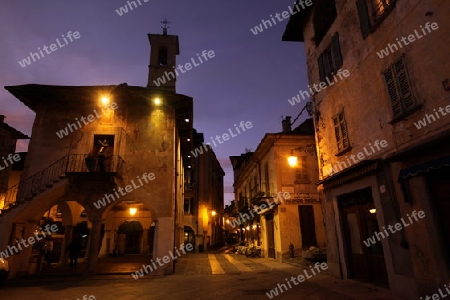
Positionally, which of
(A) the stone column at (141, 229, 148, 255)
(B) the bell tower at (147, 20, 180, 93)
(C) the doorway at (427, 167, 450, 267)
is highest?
(B) the bell tower at (147, 20, 180, 93)

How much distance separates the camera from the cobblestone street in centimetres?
838

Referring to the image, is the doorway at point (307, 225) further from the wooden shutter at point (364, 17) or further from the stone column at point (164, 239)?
the wooden shutter at point (364, 17)

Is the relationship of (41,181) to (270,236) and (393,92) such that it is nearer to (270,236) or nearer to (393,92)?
(270,236)

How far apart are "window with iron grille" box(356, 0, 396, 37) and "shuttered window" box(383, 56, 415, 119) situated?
5.47 feet

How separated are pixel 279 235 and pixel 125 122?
11.6 meters

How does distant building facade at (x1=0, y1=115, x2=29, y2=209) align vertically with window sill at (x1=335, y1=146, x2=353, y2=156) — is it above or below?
above

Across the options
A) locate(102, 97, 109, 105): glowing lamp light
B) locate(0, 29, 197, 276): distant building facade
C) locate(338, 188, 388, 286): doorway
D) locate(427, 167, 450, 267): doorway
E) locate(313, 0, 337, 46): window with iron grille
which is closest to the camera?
locate(427, 167, 450, 267): doorway

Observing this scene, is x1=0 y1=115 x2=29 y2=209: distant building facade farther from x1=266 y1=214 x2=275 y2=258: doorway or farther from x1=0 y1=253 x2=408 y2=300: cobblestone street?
x1=266 y1=214 x2=275 y2=258: doorway

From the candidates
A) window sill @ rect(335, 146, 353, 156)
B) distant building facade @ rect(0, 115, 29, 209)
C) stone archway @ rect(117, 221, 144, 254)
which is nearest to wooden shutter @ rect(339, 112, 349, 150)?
window sill @ rect(335, 146, 353, 156)

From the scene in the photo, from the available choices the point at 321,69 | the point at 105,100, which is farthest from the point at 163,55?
the point at 321,69

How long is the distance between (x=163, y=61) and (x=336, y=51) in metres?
14.9

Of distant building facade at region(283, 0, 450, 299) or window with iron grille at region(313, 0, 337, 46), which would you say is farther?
window with iron grille at region(313, 0, 337, 46)

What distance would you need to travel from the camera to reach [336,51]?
10852mm

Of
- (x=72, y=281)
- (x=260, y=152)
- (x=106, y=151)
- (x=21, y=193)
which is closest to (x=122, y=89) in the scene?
(x=106, y=151)
